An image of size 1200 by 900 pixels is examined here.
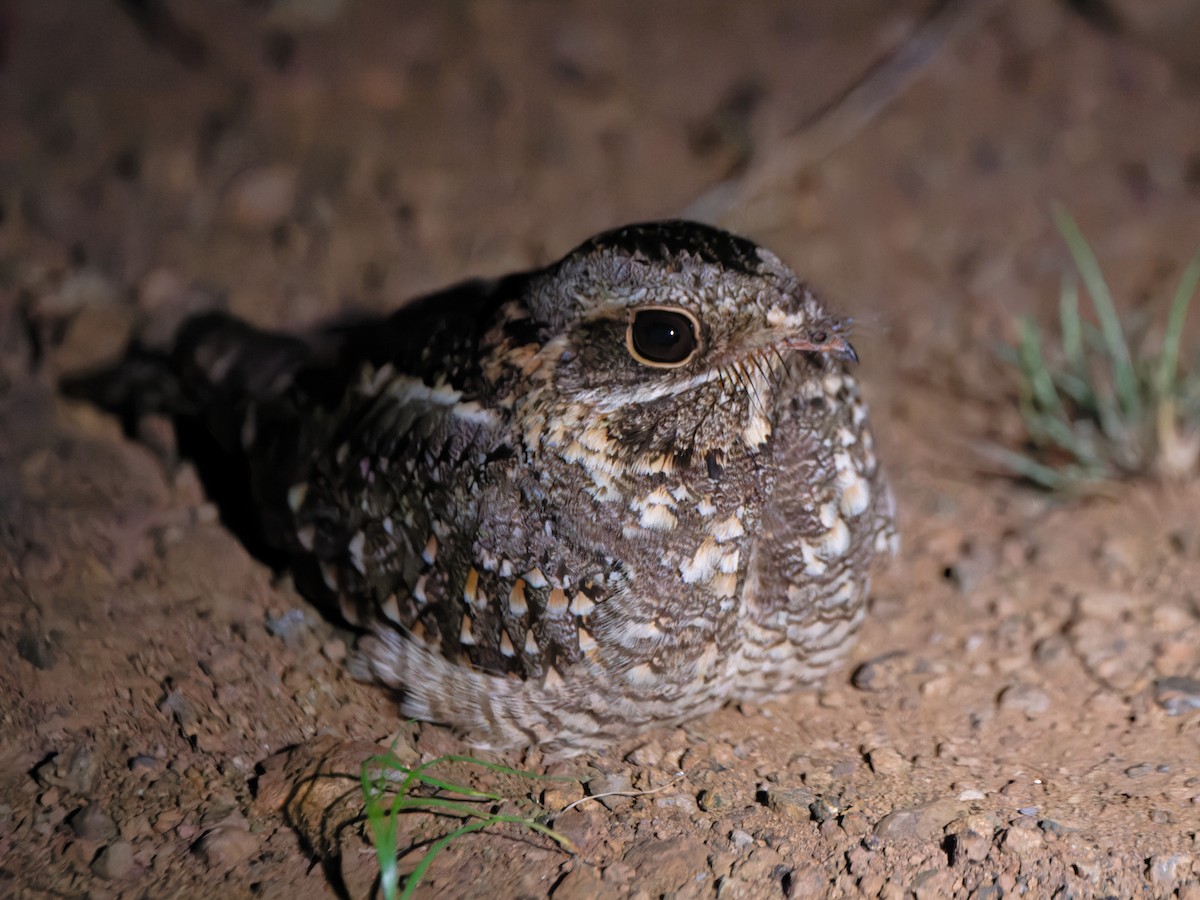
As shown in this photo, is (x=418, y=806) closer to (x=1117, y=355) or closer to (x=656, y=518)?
(x=656, y=518)

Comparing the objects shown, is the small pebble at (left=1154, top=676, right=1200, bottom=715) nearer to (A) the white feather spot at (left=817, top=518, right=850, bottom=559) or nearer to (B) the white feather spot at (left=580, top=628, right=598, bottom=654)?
(A) the white feather spot at (left=817, top=518, right=850, bottom=559)

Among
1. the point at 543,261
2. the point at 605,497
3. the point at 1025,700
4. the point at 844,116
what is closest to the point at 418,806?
the point at 605,497

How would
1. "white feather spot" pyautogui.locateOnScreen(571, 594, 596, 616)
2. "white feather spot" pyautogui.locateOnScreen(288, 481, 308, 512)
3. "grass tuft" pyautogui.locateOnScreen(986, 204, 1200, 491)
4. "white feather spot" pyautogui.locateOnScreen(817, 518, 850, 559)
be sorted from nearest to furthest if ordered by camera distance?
"white feather spot" pyautogui.locateOnScreen(571, 594, 596, 616)
"white feather spot" pyautogui.locateOnScreen(817, 518, 850, 559)
"white feather spot" pyautogui.locateOnScreen(288, 481, 308, 512)
"grass tuft" pyautogui.locateOnScreen(986, 204, 1200, 491)

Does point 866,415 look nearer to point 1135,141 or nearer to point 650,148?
point 650,148

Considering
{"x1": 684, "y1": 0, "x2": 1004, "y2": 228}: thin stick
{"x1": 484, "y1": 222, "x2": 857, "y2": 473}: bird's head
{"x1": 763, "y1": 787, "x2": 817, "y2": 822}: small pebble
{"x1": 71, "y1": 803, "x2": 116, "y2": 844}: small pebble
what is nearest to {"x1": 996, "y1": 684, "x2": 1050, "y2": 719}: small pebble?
{"x1": 763, "y1": 787, "x2": 817, "y2": 822}: small pebble

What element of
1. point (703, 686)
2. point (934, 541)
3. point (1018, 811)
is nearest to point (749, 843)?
point (703, 686)
